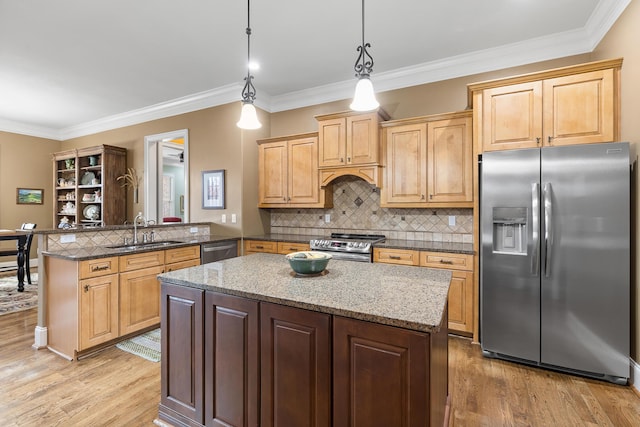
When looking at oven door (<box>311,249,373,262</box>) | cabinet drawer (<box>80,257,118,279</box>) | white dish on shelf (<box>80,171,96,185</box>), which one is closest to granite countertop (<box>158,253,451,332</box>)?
oven door (<box>311,249,373,262</box>)

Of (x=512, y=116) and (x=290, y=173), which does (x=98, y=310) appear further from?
(x=512, y=116)

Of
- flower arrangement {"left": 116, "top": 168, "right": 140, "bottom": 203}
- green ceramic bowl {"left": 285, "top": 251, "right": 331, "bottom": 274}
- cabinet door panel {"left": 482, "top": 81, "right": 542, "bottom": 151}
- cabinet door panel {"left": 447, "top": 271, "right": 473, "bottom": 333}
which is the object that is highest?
cabinet door panel {"left": 482, "top": 81, "right": 542, "bottom": 151}

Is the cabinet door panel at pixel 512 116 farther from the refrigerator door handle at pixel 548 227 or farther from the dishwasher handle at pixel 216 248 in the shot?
the dishwasher handle at pixel 216 248

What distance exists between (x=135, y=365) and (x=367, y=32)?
3.67 metres

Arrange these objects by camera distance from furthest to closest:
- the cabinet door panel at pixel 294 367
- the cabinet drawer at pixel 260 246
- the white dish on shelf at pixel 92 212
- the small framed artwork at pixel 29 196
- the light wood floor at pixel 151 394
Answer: the small framed artwork at pixel 29 196
the white dish on shelf at pixel 92 212
the cabinet drawer at pixel 260 246
the light wood floor at pixel 151 394
the cabinet door panel at pixel 294 367

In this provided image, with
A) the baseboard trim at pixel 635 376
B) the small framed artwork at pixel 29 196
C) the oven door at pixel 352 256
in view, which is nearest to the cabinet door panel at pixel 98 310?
the oven door at pixel 352 256

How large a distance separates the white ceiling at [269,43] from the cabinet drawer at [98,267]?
7.14 feet

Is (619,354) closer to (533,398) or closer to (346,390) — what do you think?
(533,398)

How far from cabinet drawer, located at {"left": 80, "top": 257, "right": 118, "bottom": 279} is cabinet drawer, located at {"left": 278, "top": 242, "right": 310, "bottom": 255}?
1.79m

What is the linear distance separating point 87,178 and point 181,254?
12.9 ft

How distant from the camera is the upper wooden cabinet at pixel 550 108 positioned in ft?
8.11

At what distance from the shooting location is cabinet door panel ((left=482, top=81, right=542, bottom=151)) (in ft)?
8.87

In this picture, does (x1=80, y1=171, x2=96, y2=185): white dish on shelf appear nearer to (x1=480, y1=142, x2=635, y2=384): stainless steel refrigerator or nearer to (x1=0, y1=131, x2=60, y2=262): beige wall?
(x1=0, y1=131, x2=60, y2=262): beige wall

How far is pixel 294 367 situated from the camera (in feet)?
4.67
